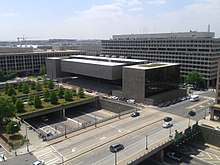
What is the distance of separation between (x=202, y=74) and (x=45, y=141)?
86.8 meters

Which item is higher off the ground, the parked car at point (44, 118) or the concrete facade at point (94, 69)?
the concrete facade at point (94, 69)

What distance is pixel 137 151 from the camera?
47844 mm

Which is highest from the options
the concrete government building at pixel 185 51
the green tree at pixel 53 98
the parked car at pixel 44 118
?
the concrete government building at pixel 185 51

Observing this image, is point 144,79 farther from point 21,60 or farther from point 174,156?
point 21,60

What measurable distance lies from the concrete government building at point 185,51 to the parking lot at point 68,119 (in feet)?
181

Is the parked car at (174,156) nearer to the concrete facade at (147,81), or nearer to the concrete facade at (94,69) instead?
the concrete facade at (147,81)

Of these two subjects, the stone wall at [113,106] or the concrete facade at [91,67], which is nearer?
the stone wall at [113,106]

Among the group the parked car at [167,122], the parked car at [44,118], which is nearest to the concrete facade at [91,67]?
the parked car at [44,118]

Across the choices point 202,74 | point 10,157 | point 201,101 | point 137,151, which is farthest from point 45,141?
point 202,74

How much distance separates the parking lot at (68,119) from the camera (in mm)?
72938

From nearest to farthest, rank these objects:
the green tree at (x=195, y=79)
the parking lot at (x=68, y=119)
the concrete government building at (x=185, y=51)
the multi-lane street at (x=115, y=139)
A: 1. the multi-lane street at (x=115, y=139)
2. the parking lot at (x=68, y=119)
3. the green tree at (x=195, y=79)
4. the concrete government building at (x=185, y=51)

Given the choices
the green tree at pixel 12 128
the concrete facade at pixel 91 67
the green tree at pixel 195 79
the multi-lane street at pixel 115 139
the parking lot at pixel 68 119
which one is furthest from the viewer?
the green tree at pixel 195 79

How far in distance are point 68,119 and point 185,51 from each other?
7096 cm

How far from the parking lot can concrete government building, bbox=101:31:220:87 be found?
55.0m
